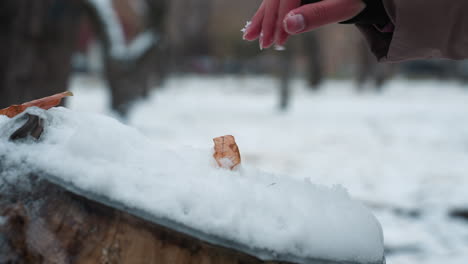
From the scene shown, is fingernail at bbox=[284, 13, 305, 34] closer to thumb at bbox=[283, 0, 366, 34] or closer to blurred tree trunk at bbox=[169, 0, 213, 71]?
thumb at bbox=[283, 0, 366, 34]

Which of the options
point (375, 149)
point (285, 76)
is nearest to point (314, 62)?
point (285, 76)

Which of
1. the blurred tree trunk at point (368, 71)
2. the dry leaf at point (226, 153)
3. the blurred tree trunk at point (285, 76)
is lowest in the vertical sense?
the blurred tree trunk at point (368, 71)

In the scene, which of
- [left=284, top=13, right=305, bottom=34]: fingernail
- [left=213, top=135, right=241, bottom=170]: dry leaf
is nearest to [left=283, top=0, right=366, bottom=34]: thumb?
[left=284, top=13, right=305, bottom=34]: fingernail

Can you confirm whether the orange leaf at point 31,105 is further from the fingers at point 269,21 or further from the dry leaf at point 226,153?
the fingers at point 269,21

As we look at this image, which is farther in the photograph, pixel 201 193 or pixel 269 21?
pixel 269 21

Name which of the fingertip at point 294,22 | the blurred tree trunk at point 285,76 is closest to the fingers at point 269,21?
the fingertip at point 294,22

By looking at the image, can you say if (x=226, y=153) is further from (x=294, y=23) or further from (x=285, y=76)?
(x=285, y=76)

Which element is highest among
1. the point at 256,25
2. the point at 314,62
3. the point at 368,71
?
the point at 256,25

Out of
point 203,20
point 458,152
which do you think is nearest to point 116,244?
point 458,152
